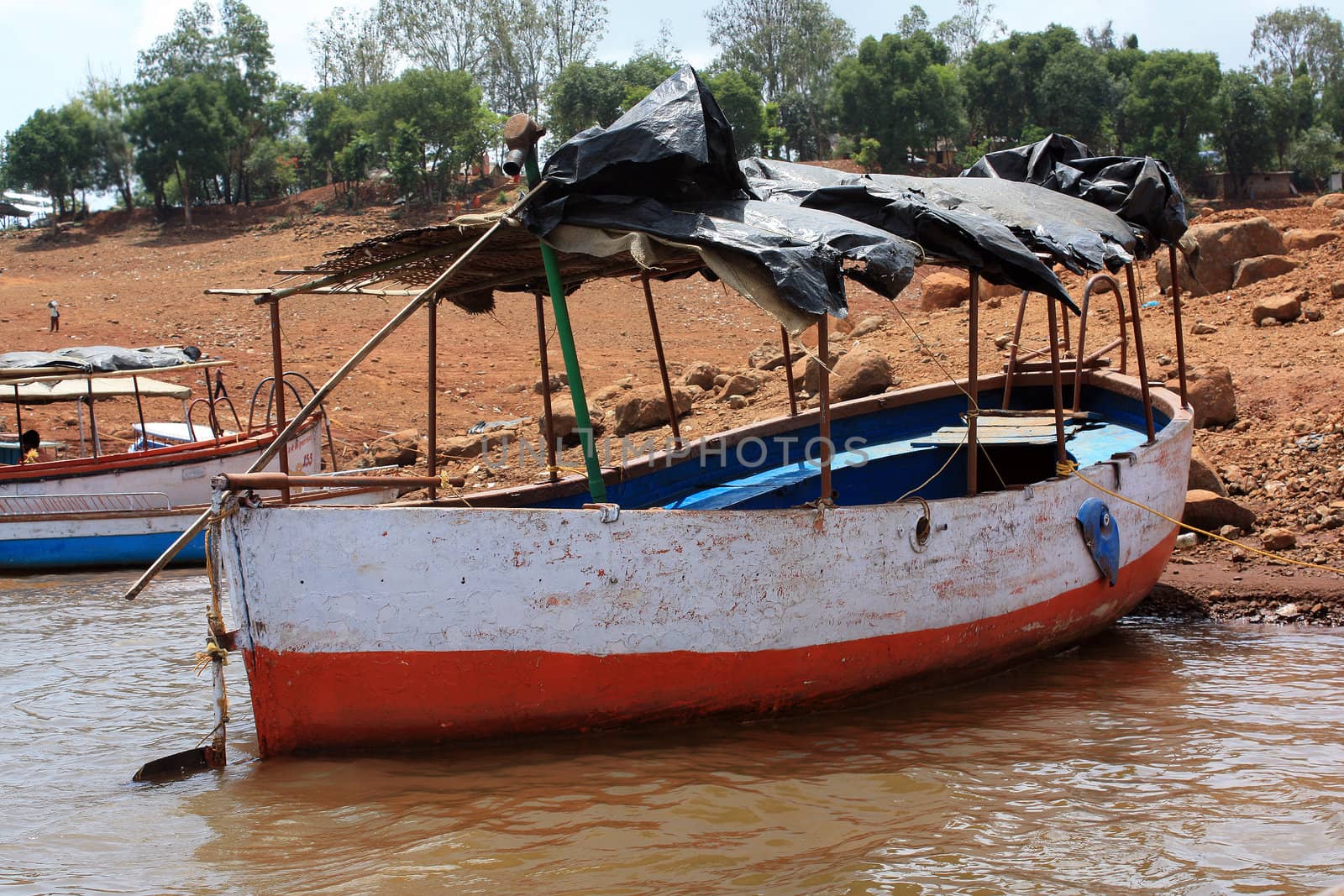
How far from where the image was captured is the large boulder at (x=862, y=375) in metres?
11.9

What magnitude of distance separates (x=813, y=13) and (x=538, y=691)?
45372 mm

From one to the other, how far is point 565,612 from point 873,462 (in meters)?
3.40

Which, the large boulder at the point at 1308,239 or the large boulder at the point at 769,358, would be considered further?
the large boulder at the point at 769,358

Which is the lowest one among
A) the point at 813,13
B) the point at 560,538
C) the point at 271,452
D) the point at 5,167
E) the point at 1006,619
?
the point at 1006,619

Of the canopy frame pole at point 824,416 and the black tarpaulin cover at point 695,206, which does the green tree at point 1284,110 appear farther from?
the canopy frame pole at point 824,416

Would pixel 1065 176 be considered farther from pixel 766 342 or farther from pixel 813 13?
pixel 813 13

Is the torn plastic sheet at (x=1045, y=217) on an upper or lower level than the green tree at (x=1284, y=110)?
→ lower

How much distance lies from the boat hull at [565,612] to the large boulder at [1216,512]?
11.7 feet

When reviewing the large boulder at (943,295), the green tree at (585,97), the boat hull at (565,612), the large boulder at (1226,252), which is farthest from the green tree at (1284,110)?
the boat hull at (565,612)

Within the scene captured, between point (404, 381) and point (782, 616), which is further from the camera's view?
point (404, 381)

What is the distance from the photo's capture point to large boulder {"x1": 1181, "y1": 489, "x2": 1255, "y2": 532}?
8492 mm

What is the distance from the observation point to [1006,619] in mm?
6238

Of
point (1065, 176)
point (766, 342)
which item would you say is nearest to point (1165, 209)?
point (1065, 176)

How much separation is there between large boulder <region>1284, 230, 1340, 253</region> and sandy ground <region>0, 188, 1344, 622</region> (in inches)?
12.0
